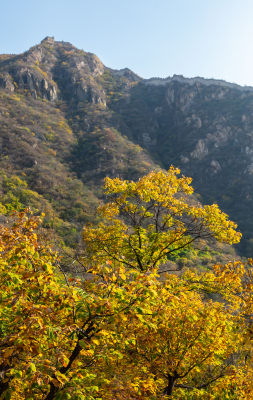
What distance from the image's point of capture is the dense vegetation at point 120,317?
333cm

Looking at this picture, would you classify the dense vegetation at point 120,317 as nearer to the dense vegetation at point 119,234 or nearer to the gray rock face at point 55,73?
the dense vegetation at point 119,234

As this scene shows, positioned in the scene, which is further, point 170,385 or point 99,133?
point 99,133

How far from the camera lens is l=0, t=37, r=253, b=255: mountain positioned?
71.3 metres

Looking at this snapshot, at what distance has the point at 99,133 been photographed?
108m

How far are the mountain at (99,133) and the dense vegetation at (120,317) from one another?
40317 mm

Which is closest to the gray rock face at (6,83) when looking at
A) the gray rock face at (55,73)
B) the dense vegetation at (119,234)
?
the gray rock face at (55,73)

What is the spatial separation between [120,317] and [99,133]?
358 ft

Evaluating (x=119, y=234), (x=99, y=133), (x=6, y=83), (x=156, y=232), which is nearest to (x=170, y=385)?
(x=156, y=232)

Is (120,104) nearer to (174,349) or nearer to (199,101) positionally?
(199,101)

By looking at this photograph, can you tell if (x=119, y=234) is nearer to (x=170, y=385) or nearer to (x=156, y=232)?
(x=156, y=232)

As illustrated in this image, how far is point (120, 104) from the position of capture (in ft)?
452

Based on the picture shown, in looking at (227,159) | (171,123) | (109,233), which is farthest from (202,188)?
(109,233)

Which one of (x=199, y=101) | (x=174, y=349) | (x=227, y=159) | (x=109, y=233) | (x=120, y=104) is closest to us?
(x=174, y=349)

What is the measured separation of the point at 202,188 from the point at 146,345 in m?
94.6
